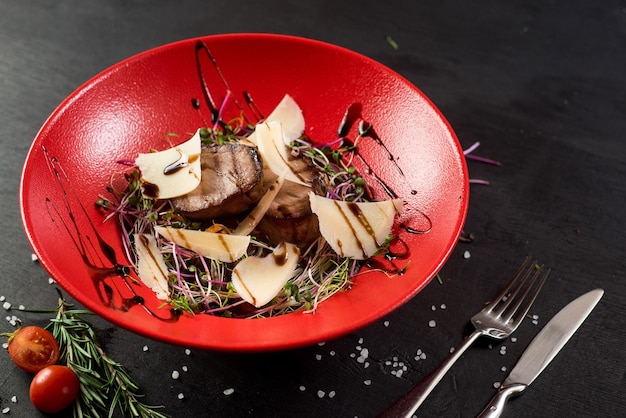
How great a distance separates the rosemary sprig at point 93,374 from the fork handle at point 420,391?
0.85 metres


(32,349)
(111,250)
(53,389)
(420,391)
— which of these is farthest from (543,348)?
(32,349)

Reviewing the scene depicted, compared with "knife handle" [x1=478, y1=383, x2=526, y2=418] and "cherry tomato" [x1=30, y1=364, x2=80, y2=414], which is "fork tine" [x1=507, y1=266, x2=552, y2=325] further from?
"cherry tomato" [x1=30, y1=364, x2=80, y2=414]

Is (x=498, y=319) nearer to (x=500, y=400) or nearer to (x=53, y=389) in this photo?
(x=500, y=400)

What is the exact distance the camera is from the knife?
2341mm

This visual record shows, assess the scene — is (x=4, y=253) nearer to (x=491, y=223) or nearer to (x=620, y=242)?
(x=491, y=223)

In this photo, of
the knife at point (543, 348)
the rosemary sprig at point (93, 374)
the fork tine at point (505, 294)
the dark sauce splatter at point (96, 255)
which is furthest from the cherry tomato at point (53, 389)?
the fork tine at point (505, 294)

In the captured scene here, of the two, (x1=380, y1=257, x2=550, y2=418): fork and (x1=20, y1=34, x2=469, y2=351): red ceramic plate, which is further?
(x1=380, y1=257, x2=550, y2=418): fork

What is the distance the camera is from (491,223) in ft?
9.93

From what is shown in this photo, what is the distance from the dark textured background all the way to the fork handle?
9 centimetres

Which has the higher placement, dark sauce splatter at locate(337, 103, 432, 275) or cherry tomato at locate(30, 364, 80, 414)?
dark sauce splatter at locate(337, 103, 432, 275)

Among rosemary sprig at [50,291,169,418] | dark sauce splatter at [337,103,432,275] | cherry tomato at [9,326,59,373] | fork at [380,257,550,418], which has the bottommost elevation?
fork at [380,257,550,418]

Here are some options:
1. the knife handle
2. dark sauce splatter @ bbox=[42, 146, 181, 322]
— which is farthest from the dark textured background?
dark sauce splatter @ bbox=[42, 146, 181, 322]

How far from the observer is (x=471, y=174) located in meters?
3.26

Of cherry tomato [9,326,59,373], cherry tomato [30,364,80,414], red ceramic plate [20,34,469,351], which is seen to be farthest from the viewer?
cherry tomato [9,326,59,373]
